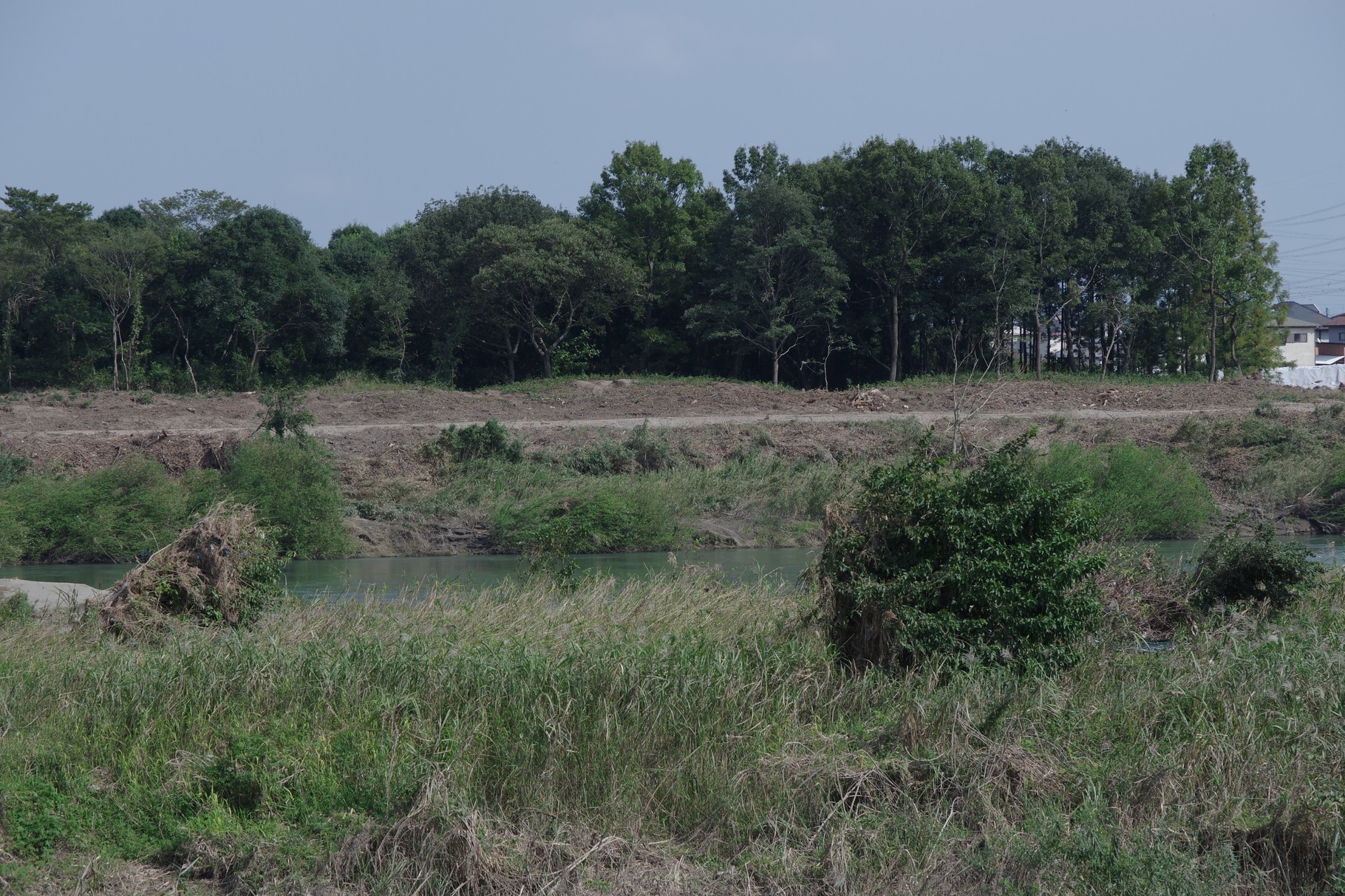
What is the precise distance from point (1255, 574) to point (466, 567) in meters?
Answer: 17.6

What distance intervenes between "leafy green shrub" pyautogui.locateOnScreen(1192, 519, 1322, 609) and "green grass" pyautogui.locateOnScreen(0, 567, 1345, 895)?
7.11 feet

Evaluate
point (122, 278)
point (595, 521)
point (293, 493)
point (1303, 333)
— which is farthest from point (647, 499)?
point (1303, 333)

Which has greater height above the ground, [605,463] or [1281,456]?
[1281,456]

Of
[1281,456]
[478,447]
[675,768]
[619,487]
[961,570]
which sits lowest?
[619,487]

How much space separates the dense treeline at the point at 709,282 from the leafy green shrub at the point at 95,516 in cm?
2130

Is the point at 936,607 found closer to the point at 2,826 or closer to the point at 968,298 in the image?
the point at 2,826

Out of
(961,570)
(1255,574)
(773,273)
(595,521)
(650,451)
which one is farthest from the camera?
(773,273)

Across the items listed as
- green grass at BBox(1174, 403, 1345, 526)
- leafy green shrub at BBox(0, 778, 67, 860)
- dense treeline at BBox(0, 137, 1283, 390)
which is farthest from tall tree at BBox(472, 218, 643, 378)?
leafy green shrub at BBox(0, 778, 67, 860)

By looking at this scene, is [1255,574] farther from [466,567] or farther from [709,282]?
[709,282]

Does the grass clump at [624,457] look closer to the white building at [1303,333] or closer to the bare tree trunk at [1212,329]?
the bare tree trunk at [1212,329]

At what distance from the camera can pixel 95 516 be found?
25.2 metres

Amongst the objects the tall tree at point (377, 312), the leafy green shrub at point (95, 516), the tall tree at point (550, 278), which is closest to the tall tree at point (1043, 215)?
the tall tree at point (550, 278)

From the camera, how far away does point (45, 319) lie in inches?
1864

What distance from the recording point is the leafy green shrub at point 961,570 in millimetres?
8109
